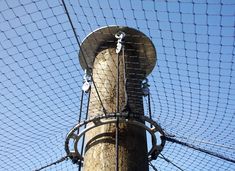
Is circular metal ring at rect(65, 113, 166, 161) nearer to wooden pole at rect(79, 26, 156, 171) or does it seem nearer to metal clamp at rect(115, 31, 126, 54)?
wooden pole at rect(79, 26, 156, 171)

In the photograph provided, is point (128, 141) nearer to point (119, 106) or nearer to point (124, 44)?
point (119, 106)

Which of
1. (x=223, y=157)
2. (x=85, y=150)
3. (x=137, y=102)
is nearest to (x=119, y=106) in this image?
(x=137, y=102)

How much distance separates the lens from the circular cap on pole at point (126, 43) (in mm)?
3609

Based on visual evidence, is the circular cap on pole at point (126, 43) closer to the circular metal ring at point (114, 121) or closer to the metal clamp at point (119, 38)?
the metal clamp at point (119, 38)

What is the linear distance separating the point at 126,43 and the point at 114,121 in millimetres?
984

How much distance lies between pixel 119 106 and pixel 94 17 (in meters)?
0.77

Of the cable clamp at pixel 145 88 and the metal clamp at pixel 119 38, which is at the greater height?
the metal clamp at pixel 119 38

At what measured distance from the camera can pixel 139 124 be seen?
2.95 metres

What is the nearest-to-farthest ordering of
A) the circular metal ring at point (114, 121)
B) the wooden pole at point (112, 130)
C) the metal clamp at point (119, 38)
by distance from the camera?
the wooden pole at point (112, 130) < the circular metal ring at point (114, 121) < the metal clamp at point (119, 38)

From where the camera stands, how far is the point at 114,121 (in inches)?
115

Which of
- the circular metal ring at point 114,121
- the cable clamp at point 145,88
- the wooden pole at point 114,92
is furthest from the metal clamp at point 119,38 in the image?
the circular metal ring at point 114,121

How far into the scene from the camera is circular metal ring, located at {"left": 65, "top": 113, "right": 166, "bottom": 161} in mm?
2918

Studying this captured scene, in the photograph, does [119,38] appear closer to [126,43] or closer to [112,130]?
[126,43]

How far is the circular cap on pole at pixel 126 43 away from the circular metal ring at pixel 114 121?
738mm
